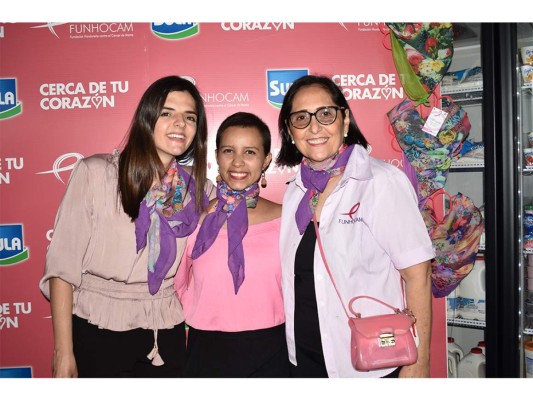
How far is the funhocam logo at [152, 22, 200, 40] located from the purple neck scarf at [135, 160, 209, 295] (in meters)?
1.10

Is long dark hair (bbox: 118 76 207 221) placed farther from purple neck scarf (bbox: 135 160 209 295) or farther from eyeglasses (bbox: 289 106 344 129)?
eyeglasses (bbox: 289 106 344 129)

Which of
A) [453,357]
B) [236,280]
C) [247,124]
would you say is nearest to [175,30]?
[247,124]

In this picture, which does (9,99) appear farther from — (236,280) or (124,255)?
(236,280)

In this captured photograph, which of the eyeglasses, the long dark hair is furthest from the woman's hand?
the eyeglasses

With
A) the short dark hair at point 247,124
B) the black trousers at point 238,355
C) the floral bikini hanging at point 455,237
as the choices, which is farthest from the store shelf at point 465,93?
the black trousers at point 238,355

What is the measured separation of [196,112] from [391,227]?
46.7 inches

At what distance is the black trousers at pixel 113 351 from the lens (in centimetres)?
209

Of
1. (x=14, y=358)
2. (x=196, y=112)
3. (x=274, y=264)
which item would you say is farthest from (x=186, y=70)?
(x=14, y=358)

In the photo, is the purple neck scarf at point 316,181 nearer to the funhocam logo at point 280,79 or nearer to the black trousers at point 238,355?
the black trousers at point 238,355

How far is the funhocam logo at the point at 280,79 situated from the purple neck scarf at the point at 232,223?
89cm

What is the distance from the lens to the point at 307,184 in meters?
2.14

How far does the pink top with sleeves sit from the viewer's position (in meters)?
2.12

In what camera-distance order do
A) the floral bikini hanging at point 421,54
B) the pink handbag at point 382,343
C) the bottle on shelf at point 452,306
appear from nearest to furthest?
1. the pink handbag at point 382,343
2. the floral bikini hanging at point 421,54
3. the bottle on shelf at point 452,306

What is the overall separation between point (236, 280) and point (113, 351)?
0.72m
